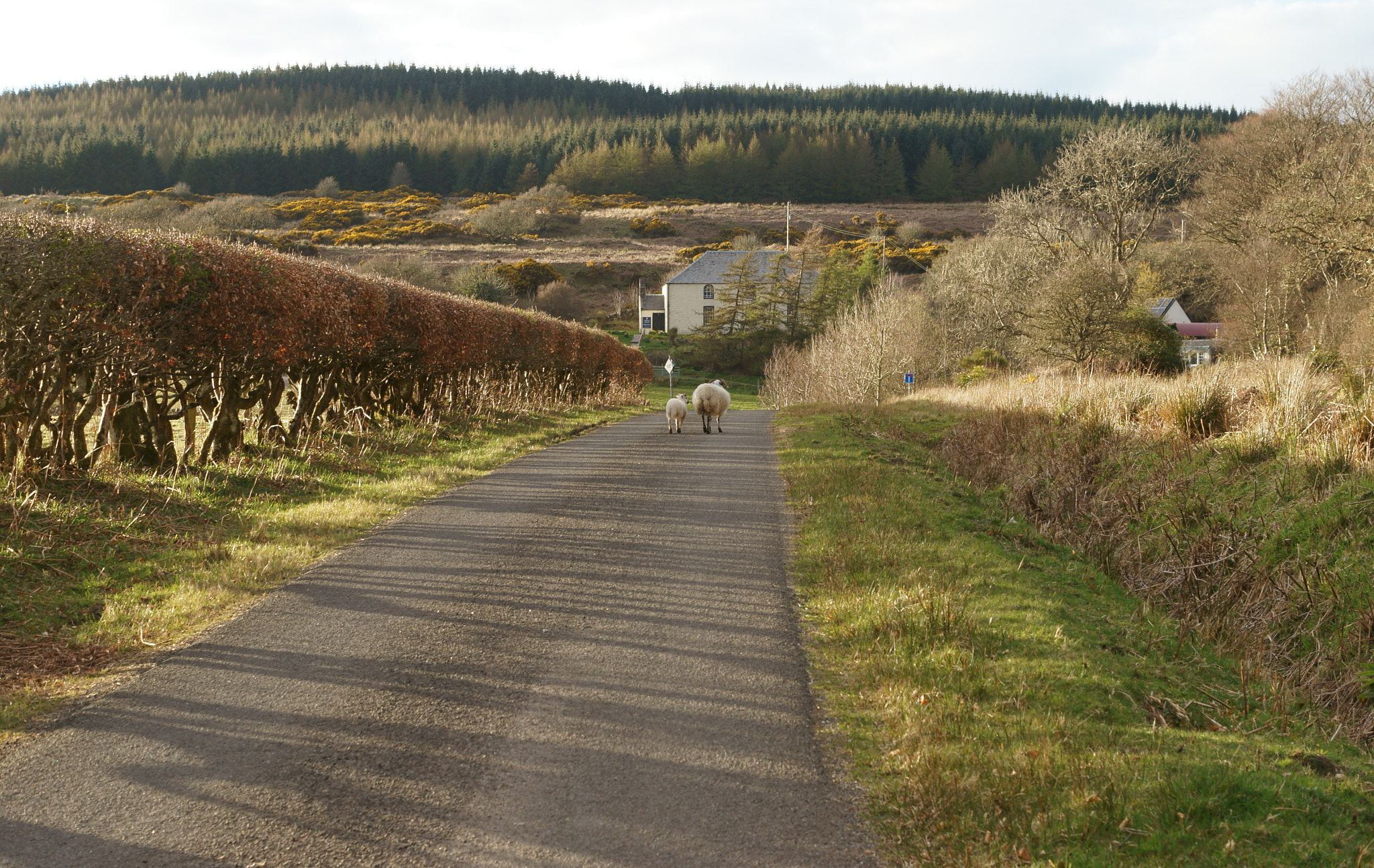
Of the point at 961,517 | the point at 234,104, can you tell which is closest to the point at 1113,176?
the point at 961,517

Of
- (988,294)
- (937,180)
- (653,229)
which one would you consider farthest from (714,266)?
(937,180)

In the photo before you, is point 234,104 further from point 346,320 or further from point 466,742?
point 466,742

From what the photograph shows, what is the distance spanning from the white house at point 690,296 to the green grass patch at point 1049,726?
223ft

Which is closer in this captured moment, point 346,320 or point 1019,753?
point 1019,753

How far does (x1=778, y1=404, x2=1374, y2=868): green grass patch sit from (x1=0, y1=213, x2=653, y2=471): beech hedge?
7.22 metres

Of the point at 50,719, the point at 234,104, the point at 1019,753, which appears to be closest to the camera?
the point at 1019,753

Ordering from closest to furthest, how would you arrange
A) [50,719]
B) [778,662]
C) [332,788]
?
[332,788] < [50,719] < [778,662]

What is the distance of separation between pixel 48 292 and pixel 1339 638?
39.6ft

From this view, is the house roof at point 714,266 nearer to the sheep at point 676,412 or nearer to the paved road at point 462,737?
the sheep at point 676,412

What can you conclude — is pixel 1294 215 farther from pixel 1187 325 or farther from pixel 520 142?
pixel 520 142

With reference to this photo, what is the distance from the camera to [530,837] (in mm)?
3355

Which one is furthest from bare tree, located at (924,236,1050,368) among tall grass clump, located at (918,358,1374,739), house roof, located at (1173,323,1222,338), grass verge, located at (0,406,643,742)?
grass verge, located at (0,406,643,742)

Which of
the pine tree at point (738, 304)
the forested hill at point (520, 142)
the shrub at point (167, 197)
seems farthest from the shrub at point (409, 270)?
the forested hill at point (520, 142)

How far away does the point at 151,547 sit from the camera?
7.36 meters
